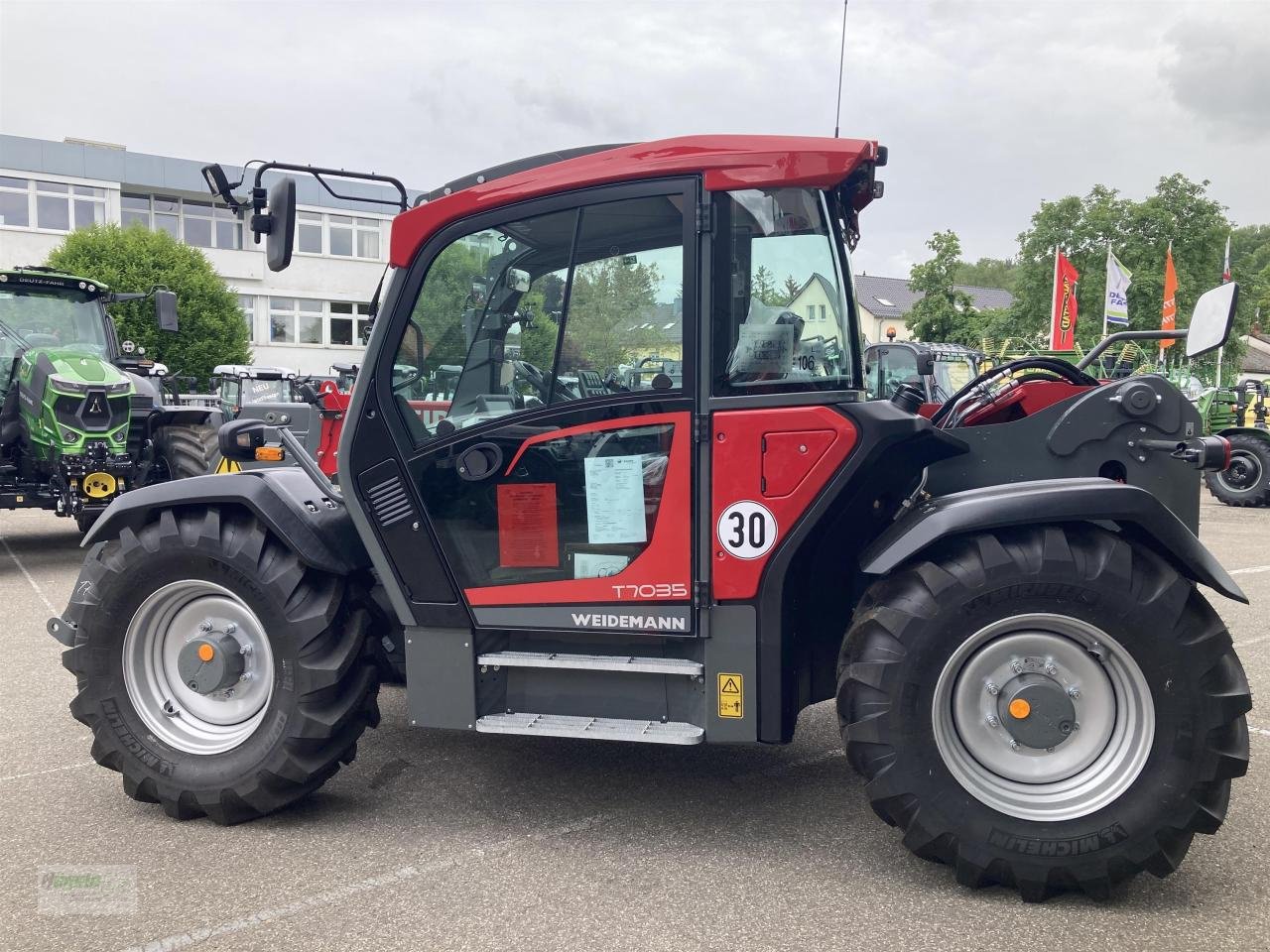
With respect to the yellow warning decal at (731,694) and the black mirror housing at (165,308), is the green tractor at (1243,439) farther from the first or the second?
the yellow warning decal at (731,694)

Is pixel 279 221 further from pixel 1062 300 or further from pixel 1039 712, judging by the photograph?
pixel 1062 300

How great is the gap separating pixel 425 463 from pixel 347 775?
A: 144 cm

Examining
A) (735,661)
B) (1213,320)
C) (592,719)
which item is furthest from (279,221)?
(1213,320)

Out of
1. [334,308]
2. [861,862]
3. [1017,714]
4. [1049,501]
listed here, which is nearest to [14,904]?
[861,862]

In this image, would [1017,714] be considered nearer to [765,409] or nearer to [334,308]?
[765,409]

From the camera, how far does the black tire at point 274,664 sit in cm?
359

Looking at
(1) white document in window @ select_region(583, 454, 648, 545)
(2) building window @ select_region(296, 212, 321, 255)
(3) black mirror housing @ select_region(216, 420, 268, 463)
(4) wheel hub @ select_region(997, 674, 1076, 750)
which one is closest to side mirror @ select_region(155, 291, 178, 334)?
(3) black mirror housing @ select_region(216, 420, 268, 463)

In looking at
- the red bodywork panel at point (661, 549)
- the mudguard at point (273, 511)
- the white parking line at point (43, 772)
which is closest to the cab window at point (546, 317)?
the red bodywork panel at point (661, 549)

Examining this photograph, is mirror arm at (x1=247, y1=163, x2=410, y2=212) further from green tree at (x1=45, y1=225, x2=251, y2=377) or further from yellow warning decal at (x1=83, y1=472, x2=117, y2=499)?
green tree at (x1=45, y1=225, x2=251, y2=377)

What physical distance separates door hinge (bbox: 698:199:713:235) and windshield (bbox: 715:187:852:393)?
0.14 feet

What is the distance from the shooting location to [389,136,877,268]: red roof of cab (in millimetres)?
3168

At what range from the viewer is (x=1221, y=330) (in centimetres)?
344

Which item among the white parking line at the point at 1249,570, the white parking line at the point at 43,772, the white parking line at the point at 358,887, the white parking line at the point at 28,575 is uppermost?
the white parking line at the point at 358,887

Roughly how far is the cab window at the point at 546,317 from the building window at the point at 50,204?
3797 centimetres
